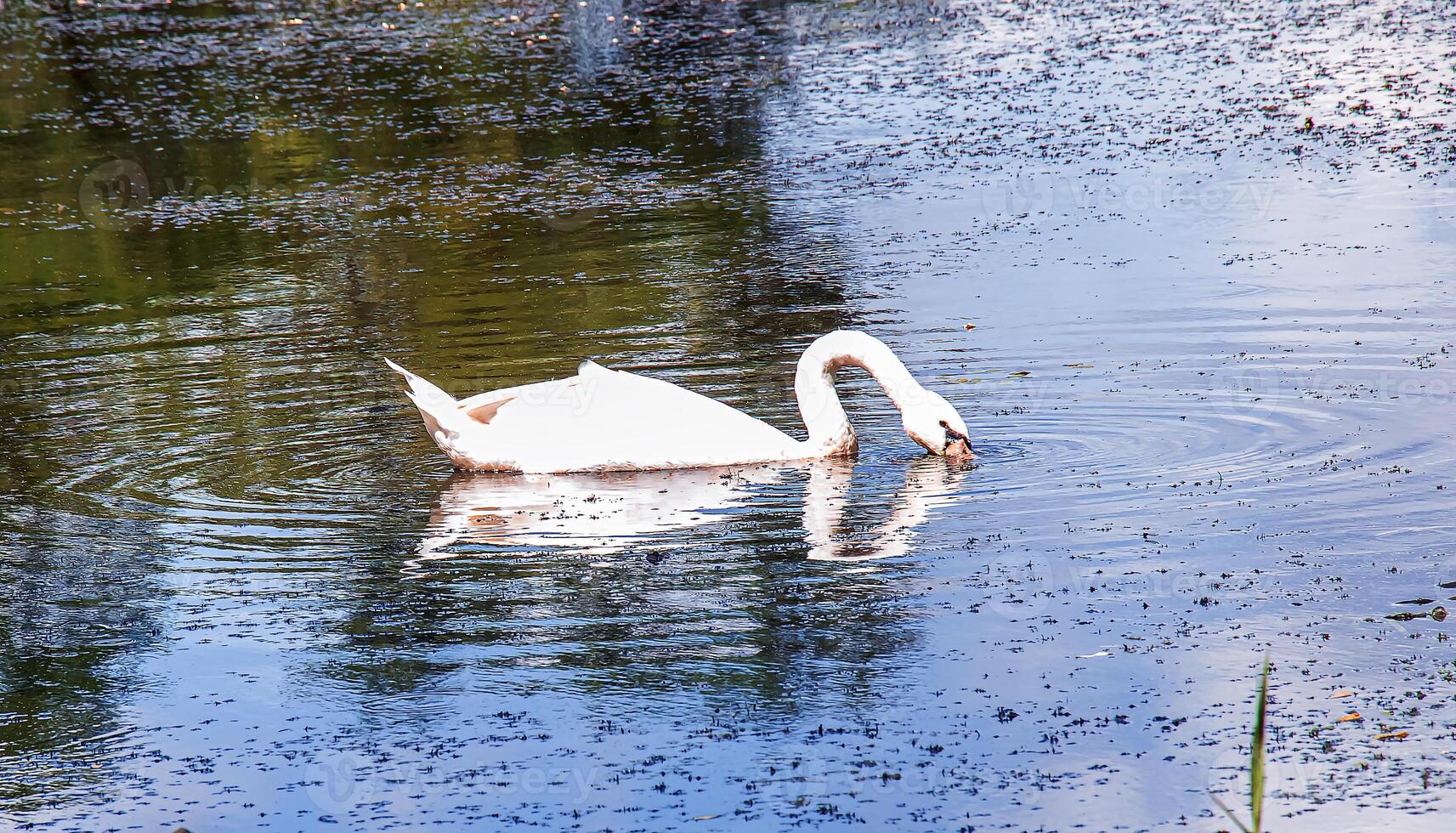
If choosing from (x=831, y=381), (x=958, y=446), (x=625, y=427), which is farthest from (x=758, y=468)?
(x=958, y=446)

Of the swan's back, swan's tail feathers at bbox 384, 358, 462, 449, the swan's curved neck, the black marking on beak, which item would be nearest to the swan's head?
the black marking on beak

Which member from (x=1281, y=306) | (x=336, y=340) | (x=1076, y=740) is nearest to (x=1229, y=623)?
(x=1076, y=740)

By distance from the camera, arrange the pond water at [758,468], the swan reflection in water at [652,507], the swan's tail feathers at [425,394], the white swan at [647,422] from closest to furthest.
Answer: the pond water at [758,468] → the swan reflection in water at [652,507] → the white swan at [647,422] → the swan's tail feathers at [425,394]

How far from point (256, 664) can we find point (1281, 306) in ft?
26.6

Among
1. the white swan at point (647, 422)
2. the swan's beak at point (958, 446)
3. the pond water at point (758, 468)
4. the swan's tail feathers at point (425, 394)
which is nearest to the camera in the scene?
the pond water at point (758, 468)

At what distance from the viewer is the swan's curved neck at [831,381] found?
10.2 metres

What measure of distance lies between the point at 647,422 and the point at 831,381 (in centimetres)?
109

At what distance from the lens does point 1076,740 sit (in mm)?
5992

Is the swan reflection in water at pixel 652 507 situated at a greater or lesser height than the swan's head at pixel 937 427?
lesser

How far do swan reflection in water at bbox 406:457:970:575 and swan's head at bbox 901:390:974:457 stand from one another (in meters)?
0.09

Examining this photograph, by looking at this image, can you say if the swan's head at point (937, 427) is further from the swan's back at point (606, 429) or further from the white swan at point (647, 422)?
the swan's back at point (606, 429)

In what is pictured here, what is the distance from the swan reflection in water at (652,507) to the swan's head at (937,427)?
0.09m

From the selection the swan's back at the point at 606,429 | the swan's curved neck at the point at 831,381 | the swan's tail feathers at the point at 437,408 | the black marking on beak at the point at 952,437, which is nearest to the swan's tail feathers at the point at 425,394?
the swan's tail feathers at the point at 437,408

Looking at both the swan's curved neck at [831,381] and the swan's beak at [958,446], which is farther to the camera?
the swan's curved neck at [831,381]
